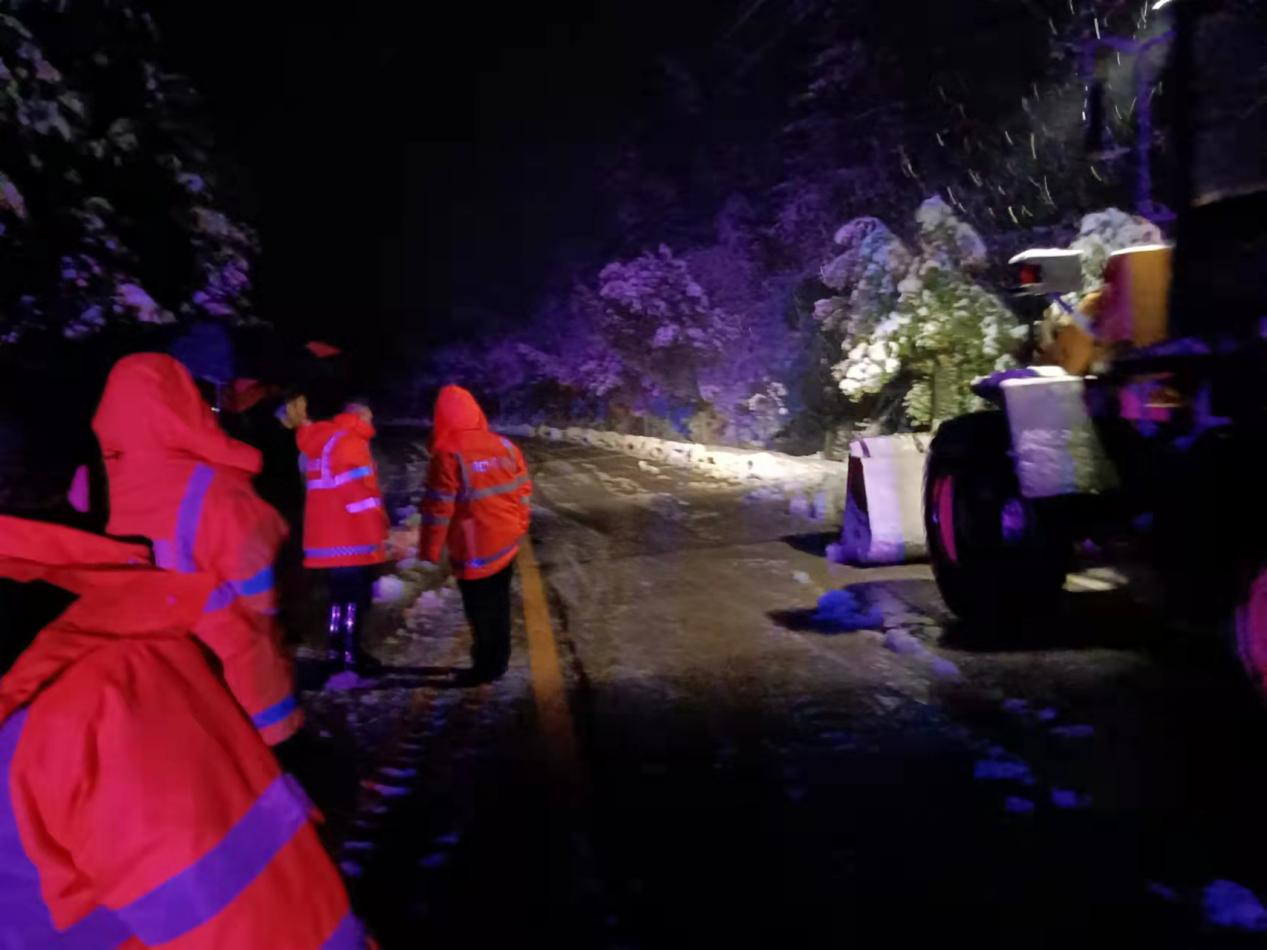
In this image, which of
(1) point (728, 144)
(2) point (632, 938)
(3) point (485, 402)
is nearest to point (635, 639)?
(2) point (632, 938)

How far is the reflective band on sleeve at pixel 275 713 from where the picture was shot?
129 inches

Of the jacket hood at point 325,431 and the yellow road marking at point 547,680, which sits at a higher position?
the jacket hood at point 325,431

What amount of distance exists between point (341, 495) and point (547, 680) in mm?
1544

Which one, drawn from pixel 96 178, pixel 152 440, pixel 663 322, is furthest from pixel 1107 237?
pixel 663 322

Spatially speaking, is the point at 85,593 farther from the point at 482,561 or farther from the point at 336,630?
the point at 336,630

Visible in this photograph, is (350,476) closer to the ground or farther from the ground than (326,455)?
closer to the ground

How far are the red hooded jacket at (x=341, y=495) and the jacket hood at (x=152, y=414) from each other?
3.52 meters

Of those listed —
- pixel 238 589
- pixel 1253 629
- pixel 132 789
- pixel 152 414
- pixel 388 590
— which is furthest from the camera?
pixel 388 590

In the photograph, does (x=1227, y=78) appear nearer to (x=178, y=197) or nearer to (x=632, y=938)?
(x=632, y=938)

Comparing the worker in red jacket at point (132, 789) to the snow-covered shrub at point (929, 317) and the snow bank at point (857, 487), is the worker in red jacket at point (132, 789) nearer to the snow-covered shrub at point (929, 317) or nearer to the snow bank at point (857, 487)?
the snow bank at point (857, 487)

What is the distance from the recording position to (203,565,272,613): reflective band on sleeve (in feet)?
9.83

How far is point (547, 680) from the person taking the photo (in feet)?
20.6

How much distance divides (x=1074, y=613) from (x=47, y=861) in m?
6.88

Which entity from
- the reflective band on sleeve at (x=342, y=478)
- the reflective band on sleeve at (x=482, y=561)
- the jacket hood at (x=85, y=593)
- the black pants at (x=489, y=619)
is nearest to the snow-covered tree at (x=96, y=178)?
the reflective band on sleeve at (x=342, y=478)
